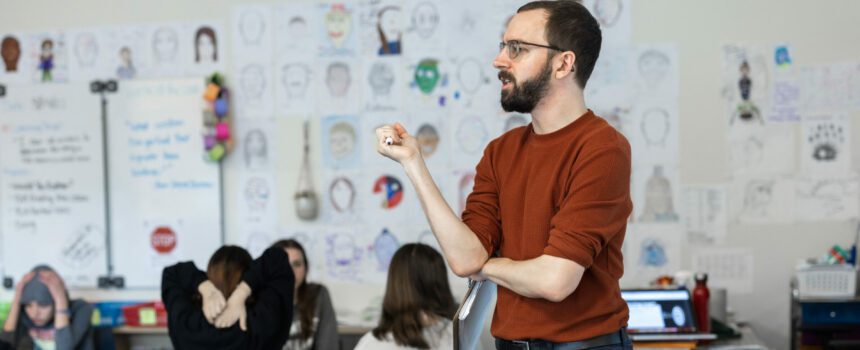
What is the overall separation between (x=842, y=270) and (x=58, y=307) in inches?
142

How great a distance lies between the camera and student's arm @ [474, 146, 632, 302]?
4.87 feet

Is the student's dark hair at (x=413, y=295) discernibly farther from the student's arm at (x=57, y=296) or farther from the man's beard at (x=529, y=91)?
the student's arm at (x=57, y=296)

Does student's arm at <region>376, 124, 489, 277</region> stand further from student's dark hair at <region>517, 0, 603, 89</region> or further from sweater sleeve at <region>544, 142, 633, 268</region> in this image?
student's dark hair at <region>517, 0, 603, 89</region>

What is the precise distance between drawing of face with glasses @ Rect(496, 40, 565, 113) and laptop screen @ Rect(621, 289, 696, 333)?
197 centimetres

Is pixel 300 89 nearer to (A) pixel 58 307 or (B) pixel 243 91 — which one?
(B) pixel 243 91

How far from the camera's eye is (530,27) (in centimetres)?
158

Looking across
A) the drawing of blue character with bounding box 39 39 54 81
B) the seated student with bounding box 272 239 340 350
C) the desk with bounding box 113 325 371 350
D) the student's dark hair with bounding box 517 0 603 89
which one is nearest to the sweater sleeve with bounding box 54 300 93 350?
the desk with bounding box 113 325 371 350

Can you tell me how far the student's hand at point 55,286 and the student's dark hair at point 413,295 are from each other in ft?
6.59

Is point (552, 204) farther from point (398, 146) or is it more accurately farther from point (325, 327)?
point (325, 327)

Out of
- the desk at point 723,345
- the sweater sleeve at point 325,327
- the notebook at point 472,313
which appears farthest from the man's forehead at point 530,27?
the sweater sleeve at point 325,327

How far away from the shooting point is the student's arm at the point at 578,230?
58.4 inches

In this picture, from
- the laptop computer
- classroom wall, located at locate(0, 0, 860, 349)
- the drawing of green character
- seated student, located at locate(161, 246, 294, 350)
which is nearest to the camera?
seated student, located at locate(161, 246, 294, 350)

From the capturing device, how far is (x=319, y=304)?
3736mm

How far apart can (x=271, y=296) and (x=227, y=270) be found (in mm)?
171
